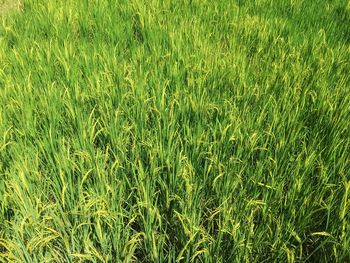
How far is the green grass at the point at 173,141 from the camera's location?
116cm

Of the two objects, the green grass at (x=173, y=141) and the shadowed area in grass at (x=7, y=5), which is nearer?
the green grass at (x=173, y=141)

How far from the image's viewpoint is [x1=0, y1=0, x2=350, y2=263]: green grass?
3.82 ft

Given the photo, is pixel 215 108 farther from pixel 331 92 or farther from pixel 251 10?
pixel 251 10

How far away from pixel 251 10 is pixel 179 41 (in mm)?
1133

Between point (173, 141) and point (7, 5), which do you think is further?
point (7, 5)

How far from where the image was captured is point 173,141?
1.50 metres

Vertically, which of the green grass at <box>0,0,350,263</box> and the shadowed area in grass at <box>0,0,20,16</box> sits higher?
the shadowed area in grass at <box>0,0,20,16</box>

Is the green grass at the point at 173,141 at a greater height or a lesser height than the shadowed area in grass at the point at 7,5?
lesser

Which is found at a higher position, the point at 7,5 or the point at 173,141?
the point at 7,5

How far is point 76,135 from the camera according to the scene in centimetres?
151

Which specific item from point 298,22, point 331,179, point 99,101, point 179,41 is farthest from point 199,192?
point 298,22

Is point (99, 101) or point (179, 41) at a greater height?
point (179, 41)

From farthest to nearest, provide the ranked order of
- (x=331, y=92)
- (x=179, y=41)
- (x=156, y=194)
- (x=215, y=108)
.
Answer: (x=179, y=41)
(x=331, y=92)
(x=215, y=108)
(x=156, y=194)

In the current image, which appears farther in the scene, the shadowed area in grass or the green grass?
the shadowed area in grass
